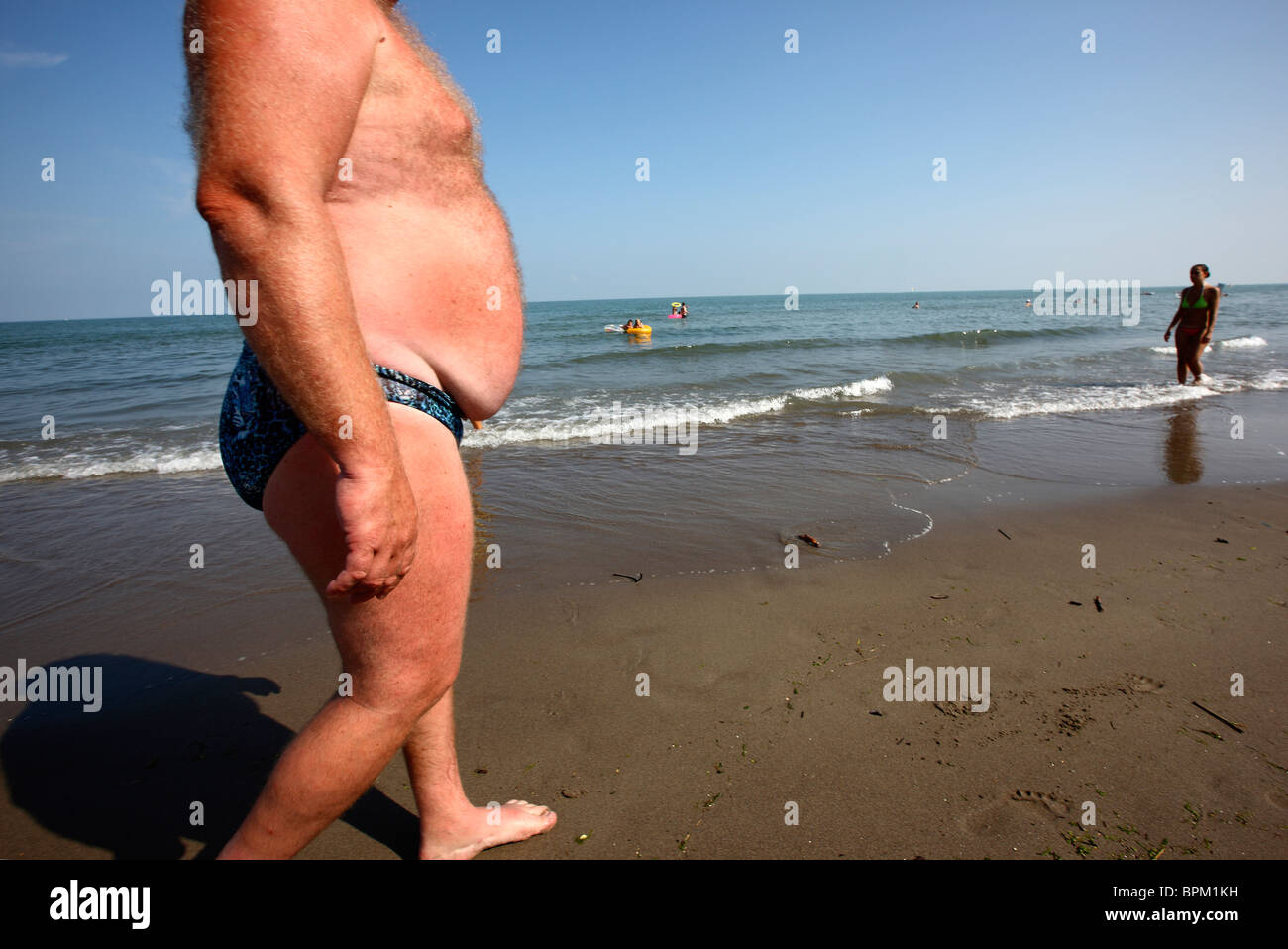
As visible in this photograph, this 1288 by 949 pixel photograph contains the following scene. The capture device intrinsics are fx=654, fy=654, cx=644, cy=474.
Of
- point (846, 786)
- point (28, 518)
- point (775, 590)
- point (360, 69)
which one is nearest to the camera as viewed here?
point (360, 69)

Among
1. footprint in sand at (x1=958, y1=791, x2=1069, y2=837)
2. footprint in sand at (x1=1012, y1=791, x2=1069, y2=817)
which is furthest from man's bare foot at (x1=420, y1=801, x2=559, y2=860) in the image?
footprint in sand at (x1=1012, y1=791, x2=1069, y2=817)

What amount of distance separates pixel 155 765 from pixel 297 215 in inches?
95.0

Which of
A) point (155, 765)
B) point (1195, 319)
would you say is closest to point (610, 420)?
point (155, 765)

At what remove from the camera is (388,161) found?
130cm

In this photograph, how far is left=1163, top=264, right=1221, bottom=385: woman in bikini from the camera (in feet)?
35.0

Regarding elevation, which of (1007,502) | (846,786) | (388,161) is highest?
(388,161)

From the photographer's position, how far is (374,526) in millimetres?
1077

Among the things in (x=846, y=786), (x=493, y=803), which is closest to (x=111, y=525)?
(x=493, y=803)

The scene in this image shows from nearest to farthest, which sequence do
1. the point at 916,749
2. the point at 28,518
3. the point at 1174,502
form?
the point at 916,749, the point at 1174,502, the point at 28,518

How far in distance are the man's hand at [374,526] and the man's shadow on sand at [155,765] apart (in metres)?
1.28

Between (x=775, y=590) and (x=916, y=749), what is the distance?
4.45ft

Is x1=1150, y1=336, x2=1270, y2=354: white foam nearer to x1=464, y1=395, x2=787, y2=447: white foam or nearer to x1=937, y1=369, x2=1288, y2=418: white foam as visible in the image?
x1=937, y1=369, x2=1288, y2=418: white foam

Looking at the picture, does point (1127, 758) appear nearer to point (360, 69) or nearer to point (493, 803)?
point (493, 803)

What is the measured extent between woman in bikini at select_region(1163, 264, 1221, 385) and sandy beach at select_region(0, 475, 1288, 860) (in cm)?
925
